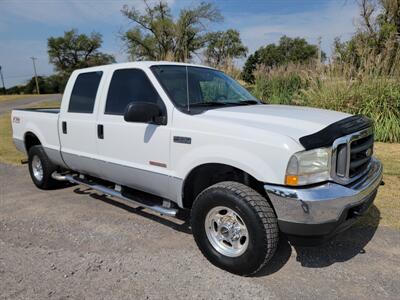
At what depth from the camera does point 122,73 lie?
415 cm

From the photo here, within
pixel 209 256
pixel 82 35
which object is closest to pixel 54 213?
pixel 209 256

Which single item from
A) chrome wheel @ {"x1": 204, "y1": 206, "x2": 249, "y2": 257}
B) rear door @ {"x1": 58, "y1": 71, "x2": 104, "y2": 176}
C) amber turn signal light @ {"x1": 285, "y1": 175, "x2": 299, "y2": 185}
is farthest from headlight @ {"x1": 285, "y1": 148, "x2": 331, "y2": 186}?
rear door @ {"x1": 58, "y1": 71, "x2": 104, "y2": 176}

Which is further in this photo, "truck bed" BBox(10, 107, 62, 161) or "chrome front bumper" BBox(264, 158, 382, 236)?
"truck bed" BBox(10, 107, 62, 161)

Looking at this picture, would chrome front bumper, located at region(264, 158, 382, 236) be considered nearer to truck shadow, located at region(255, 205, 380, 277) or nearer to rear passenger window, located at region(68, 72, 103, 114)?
truck shadow, located at region(255, 205, 380, 277)

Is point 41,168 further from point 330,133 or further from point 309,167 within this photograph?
point 330,133

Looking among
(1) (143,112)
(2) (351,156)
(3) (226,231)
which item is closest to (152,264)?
(3) (226,231)

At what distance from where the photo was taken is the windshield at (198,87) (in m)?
3.70

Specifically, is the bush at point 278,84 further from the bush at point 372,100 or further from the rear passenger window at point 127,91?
the rear passenger window at point 127,91

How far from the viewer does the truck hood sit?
287 centimetres

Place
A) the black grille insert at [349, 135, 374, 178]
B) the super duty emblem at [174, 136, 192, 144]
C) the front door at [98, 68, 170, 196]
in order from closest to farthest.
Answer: the black grille insert at [349, 135, 374, 178] → the super duty emblem at [174, 136, 192, 144] → the front door at [98, 68, 170, 196]

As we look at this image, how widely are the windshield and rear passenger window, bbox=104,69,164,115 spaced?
0.16 m

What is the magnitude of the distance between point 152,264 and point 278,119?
73.8 inches

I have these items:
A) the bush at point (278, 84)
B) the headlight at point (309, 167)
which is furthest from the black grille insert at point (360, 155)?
the bush at point (278, 84)

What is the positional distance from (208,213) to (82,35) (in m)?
85.2
